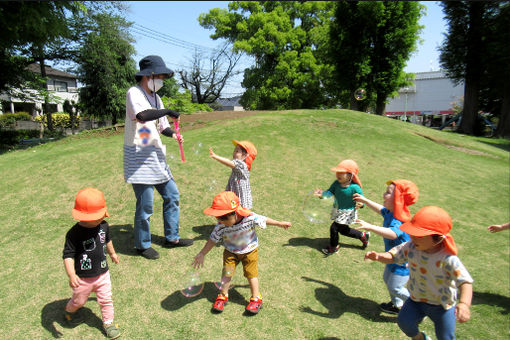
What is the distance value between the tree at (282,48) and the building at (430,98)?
2696 centimetres

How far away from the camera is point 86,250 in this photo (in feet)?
10.2

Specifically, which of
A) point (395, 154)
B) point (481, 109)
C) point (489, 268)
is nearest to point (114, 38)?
point (395, 154)

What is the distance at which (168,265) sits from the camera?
175 inches

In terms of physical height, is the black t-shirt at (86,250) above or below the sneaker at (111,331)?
above

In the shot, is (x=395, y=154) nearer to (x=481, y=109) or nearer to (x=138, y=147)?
(x=138, y=147)

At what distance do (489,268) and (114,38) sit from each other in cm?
2747

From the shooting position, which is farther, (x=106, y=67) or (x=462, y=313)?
(x=106, y=67)

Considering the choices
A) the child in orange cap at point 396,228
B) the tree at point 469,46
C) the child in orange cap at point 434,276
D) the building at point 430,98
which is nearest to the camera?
the child in orange cap at point 434,276

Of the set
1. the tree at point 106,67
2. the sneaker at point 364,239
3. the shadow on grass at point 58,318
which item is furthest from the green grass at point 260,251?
the tree at point 106,67

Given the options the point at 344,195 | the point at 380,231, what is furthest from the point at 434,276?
the point at 344,195

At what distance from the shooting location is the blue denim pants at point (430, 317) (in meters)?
2.77

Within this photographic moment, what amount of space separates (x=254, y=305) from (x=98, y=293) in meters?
1.63

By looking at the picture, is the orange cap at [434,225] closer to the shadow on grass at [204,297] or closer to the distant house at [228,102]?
the shadow on grass at [204,297]

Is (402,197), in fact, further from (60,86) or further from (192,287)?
(60,86)
